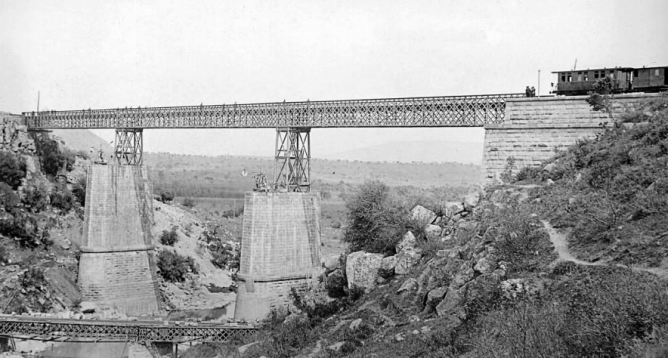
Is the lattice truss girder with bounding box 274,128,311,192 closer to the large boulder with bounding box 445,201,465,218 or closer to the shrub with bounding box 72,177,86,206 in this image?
the large boulder with bounding box 445,201,465,218

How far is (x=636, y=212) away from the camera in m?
12.2

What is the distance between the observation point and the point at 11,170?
42.2 meters

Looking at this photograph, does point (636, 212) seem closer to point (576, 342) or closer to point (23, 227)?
point (576, 342)

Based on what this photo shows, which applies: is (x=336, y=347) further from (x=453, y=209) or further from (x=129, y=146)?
(x=129, y=146)

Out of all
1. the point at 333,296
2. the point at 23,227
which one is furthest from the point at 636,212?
the point at 23,227

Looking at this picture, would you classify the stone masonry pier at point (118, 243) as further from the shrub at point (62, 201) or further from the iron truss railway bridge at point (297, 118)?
the shrub at point (62, 201)

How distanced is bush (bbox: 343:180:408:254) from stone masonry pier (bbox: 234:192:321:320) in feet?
11.2

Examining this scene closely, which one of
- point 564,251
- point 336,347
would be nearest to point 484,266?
point 564,251

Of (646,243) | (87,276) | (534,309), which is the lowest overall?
(87,276)

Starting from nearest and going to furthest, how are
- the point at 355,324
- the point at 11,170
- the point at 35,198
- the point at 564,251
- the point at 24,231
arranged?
the point at 564,251 < the point at 355,324 < the point at 24,231 < the point at 11,170 < the point at 35,198

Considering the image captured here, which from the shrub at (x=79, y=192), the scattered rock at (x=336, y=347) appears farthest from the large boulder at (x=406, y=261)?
the shrub at (x=79, y=192)

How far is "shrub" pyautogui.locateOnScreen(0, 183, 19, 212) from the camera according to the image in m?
39.8

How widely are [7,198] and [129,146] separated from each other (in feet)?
32.7

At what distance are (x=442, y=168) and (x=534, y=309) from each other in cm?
13571
